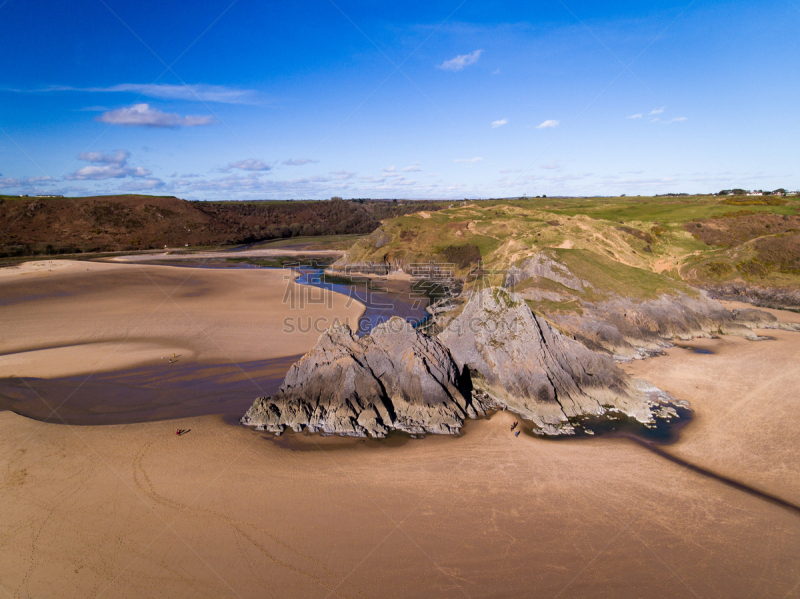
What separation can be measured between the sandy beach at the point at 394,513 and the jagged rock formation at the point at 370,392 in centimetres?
70

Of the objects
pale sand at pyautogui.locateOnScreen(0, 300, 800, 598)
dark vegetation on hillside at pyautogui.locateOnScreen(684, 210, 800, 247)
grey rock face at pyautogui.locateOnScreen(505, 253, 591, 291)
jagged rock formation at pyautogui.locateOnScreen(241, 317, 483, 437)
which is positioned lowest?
pale sand at pyautogui.locateOnScreen(0, 300, 800, 598)

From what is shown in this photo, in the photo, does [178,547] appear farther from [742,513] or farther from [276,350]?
[742,513]

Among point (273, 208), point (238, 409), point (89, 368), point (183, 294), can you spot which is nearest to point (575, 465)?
point (238, 409)

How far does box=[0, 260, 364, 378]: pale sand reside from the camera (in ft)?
63.8

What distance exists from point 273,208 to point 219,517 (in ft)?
411

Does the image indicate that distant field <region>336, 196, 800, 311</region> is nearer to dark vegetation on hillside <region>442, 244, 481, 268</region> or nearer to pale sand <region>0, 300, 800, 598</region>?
dark vegetation on hillside <region>442, 244, 481, 268</region>

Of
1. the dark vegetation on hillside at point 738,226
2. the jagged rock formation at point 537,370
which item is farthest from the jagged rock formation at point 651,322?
the dark vegetation on hillside at point 738,226

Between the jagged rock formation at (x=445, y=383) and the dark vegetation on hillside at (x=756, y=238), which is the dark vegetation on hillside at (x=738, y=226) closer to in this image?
the dark vegetation on hillside at (x=756, y=238)

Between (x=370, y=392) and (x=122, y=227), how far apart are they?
7473 centimetres

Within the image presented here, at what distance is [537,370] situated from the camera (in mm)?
14758

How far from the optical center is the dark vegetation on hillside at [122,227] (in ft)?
190

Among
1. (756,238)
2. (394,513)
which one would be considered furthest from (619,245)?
(394,513)

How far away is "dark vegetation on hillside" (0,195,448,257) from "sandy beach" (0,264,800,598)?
2269 inches

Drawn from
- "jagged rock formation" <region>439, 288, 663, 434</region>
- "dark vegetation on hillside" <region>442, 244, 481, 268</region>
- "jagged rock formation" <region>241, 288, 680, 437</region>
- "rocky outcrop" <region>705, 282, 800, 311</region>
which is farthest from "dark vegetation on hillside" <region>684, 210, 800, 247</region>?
"jagged rock formation" <region>241, 288, 680, 437</region>
